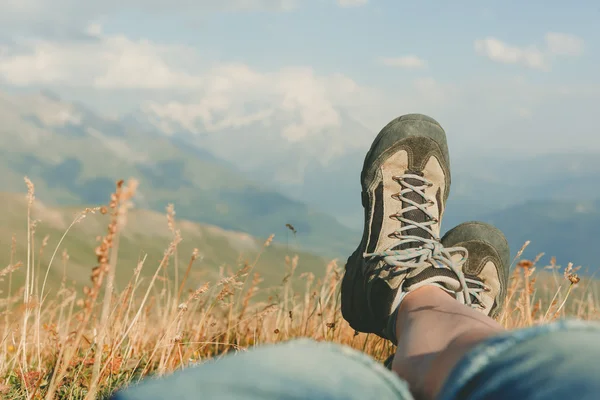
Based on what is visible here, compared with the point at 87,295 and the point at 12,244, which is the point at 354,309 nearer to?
the point at 12,244

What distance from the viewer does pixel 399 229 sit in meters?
3.02

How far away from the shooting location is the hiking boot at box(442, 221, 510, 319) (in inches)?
122

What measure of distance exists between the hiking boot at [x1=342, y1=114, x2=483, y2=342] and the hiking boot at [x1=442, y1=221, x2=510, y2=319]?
83 mm

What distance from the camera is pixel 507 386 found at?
88cm

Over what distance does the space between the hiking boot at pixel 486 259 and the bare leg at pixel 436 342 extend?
1.30 meters

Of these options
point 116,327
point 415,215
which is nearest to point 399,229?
point 415,215

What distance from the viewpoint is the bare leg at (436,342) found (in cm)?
119

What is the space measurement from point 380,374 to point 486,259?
2.41m

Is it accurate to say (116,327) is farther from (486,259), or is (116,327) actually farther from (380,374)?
(486,259)

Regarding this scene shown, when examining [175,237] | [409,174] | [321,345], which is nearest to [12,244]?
[175,237]

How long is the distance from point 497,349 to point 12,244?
2231mm

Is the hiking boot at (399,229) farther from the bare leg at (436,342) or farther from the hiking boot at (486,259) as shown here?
the bare leg at (436,342)

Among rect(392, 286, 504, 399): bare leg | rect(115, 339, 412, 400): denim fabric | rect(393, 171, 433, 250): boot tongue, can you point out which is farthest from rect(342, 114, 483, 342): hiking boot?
rect(115, 339, 412, 400): denim fabric

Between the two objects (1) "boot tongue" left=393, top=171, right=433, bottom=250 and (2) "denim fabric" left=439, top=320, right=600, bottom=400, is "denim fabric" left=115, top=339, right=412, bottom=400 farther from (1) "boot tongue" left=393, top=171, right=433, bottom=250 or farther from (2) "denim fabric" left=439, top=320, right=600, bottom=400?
(1) "boot tongue" left=393, top=171, right=433, bottom=250
